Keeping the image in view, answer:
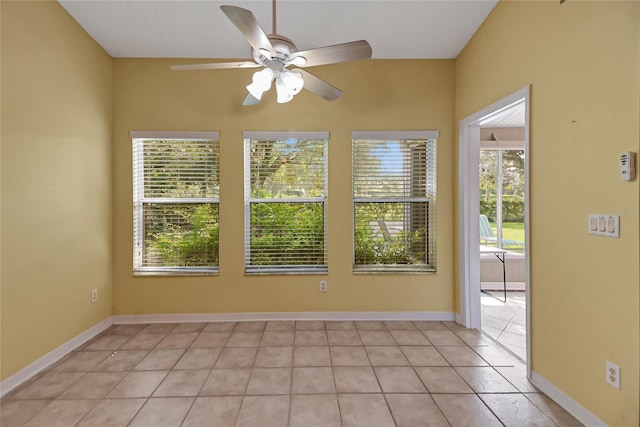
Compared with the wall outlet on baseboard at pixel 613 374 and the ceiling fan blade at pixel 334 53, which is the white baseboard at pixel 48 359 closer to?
the ceiling fan blade at pixel 334 53

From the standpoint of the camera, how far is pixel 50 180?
2.34 meters

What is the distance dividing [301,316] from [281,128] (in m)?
2.05

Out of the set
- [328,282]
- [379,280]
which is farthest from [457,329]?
[328,282]

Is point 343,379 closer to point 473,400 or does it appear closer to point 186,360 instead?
point 473,400

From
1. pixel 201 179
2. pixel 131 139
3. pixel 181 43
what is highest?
pixel 181 43

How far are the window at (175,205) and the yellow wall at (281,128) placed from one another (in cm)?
10

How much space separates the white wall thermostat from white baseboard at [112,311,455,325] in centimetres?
221

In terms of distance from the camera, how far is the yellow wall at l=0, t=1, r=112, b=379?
2029 mm

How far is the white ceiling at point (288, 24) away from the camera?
2.42 metres

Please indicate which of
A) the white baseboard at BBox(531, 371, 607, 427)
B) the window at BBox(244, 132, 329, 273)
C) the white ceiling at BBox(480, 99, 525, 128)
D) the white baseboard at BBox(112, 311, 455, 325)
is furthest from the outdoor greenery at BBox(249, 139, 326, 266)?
the white ceiling at BBox(480, 99, 525, 128)

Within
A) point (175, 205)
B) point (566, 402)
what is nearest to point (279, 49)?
point (175, 205)

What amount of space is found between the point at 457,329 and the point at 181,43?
3951 millimetres

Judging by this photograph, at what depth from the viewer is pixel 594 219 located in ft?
5.36

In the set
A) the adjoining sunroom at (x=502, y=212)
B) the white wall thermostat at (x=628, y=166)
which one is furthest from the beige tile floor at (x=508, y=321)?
the white wall thermostat at (x=628, y=166)
